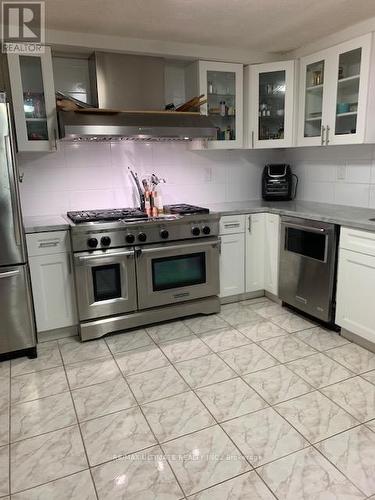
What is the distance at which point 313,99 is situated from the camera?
3.32 metres

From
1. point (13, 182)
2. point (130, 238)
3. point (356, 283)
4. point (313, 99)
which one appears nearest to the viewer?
point (13, 182)

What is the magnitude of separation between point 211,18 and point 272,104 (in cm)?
112

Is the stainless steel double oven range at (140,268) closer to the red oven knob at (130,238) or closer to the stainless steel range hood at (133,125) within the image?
the red oven knob at (130,238)

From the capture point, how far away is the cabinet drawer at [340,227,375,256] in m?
2.46

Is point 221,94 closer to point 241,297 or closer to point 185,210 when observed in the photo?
point 185,210

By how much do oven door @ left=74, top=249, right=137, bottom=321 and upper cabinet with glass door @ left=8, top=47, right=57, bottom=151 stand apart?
3.11 feet

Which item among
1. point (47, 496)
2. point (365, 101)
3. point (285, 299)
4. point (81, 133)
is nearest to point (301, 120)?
point (365, 101)

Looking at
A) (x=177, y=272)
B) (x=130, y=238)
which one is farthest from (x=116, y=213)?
(x=177, y=272)

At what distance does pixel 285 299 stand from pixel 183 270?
0.96 metres

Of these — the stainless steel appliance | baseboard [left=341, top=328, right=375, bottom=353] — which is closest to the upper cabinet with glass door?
the stainless steel appliance

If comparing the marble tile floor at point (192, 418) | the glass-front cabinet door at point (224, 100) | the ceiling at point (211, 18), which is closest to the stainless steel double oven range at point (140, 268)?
the marble tile floor at point (192, 418)

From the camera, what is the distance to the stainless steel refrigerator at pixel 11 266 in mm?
2344

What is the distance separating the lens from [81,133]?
268cm

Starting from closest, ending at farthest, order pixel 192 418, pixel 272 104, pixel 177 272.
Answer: pixel 192 418, pixel 177 272, pixel 272 104
